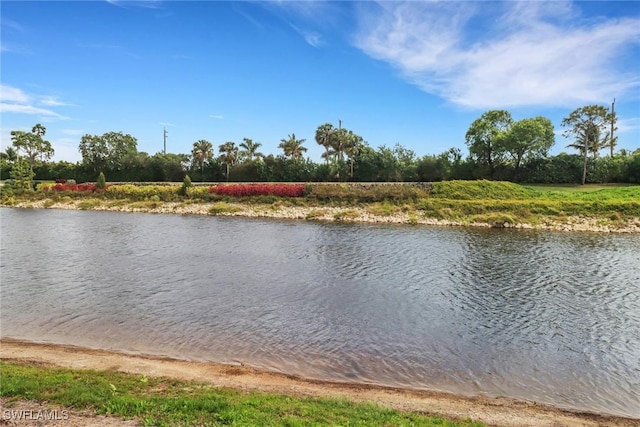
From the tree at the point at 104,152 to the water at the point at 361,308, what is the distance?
63.3 metres

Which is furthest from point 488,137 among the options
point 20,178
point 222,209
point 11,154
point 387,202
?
point 11,154

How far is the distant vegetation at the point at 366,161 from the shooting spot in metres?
60.0

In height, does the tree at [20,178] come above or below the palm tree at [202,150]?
below

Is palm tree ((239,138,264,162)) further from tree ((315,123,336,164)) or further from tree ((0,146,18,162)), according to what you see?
tree ((0,146,18,162))

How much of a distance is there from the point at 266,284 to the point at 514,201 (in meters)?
34.9

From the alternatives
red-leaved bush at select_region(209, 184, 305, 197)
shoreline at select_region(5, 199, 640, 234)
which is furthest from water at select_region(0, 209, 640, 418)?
red-leaved bush at select_region(209, 184, 305, 197)

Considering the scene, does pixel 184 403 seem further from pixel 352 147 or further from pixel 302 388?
pixel 352 147

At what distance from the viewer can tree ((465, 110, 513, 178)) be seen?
64.8m

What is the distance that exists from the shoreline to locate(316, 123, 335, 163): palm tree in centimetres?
2807

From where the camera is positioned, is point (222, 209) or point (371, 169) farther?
point (371, 169)

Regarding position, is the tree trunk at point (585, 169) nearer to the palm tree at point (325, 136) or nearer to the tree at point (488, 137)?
the tree at point (488, 137)

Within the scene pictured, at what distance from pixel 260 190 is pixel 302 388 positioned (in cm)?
4412

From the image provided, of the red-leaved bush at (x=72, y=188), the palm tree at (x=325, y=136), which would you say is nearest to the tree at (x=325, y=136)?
the palm tree at (x=325, y=136)

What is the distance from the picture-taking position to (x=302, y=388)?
8.94 m
